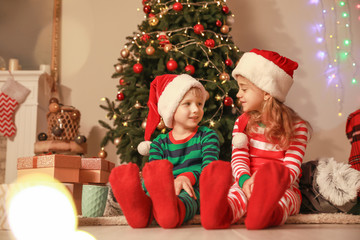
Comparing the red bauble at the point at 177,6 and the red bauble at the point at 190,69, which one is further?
the red bauble at the point at 177,6

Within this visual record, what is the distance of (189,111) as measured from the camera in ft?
5.02

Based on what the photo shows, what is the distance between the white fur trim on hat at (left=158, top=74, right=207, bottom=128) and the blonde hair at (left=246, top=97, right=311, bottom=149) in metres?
0.30

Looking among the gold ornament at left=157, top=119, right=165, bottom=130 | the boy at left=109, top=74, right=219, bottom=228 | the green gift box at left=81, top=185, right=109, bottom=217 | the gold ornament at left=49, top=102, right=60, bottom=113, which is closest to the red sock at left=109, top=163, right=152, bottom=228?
the boy at left=109, top=74, right=219, bottom=228

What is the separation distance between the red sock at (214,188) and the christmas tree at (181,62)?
1155 millimetres

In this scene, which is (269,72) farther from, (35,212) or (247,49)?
(247,49)

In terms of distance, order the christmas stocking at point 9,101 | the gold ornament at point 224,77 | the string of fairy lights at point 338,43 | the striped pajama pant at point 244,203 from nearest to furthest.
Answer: the striped pajama pant at point 244,203 → the gold ornament at point 224,77 → the christmas stocking at point 9,101 → the string of fairy lights at point 338,43

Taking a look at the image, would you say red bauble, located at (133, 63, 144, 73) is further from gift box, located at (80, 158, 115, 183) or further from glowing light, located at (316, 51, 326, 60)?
glowing light, located at (316, 51, 326, 60)

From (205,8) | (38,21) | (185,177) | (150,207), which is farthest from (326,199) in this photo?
(38,21)

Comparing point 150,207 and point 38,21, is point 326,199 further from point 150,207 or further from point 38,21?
point 38,21

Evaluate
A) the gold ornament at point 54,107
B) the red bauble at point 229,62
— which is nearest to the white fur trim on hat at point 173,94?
the red bauble at point 229,62

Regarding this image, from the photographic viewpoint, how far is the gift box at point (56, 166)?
2.14 meters

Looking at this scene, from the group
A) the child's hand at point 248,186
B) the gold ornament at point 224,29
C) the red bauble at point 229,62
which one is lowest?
the child's hand at point 248,186

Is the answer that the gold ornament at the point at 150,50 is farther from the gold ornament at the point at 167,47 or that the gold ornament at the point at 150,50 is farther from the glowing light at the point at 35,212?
the glowing light at the point at 35,212

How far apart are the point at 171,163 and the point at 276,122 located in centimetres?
57
